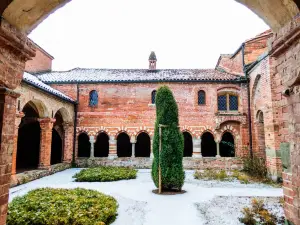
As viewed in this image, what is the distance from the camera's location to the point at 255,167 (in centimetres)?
1256

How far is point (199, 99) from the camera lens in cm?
1545

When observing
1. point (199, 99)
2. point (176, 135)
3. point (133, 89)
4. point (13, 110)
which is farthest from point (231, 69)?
point (13, 110)

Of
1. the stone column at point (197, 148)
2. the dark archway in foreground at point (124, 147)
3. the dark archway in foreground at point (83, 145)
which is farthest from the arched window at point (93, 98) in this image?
the stone column at point (197, 148)

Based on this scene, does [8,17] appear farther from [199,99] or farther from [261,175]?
[199,99]

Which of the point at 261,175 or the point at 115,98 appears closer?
the point at 261,175

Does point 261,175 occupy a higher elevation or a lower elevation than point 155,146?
lower

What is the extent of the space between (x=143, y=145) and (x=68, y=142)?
18.7 feet

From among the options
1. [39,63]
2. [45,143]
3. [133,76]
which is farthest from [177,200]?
[39,63]

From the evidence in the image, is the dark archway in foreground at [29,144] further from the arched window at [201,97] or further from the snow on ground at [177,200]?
the arched window at [201,97]

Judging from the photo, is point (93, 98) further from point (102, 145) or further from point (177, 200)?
point (177, 200)

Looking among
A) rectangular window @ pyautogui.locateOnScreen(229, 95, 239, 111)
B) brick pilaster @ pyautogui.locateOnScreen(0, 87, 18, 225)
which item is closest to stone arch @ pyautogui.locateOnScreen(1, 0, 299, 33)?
brick pilaster @ pyautogui.locateOnScreen(0, 87, 18, 225)

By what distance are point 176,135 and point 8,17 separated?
6.89 m

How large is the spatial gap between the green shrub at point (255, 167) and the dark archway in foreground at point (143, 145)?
23.0ft

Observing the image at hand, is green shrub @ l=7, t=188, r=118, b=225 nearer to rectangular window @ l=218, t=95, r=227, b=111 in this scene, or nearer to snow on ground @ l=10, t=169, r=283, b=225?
snow on ground @ l=10, t=169, r=283, b=225
